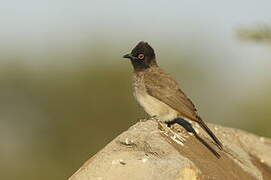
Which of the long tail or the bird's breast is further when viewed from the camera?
the bird's breast

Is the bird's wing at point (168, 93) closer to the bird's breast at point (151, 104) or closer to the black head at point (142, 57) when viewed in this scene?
the bird's breast at point (151, 104)

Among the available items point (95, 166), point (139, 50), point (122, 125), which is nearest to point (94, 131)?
point (122, 125)

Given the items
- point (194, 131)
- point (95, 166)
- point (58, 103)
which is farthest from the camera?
point (58, 103)

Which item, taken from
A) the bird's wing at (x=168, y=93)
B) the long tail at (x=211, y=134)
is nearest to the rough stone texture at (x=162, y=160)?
the long tail at (x=211, y=134)

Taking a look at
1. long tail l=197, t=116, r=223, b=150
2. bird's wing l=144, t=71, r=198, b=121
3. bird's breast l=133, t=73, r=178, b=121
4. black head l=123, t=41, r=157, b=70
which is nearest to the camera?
long tail l=197, t=116, r=223, b=150

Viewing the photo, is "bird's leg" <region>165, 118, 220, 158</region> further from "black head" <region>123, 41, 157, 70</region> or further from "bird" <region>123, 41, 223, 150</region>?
"black head" <region>123, 41, 157, 70</region>

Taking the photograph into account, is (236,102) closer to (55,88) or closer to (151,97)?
(55,88)

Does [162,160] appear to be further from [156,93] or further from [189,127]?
[156,93]

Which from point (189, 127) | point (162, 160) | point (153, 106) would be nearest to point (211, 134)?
point (189, 127)

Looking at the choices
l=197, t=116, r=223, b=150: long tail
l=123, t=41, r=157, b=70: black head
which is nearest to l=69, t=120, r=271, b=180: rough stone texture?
l=197, t=116, r=223, b=150: long tail
